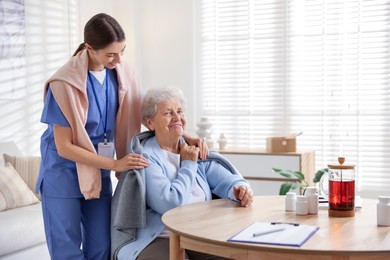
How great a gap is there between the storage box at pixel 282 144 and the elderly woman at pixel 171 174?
84.1 inches

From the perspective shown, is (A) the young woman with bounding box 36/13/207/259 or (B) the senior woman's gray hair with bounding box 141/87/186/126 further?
(B) the senior woman's gray hair with bounding box 141/87/186/126

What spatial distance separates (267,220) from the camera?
2086 millimetres

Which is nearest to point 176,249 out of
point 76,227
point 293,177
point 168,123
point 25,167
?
point 76,227

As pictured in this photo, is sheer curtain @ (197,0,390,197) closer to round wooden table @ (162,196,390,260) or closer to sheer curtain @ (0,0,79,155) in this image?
sheer curtain @ (0,0,79,155)

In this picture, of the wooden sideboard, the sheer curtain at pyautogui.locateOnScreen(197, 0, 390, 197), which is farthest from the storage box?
the sheer curtain at pyautogui.locateOnScreen(197, 0, 390, 197)

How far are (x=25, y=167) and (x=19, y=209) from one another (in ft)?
1.34

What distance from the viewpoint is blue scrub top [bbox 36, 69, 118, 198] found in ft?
7.70

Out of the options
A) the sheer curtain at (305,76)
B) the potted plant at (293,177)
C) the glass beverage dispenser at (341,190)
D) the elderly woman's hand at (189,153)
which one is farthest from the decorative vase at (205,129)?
the glass beverage dispenser at (341,190)

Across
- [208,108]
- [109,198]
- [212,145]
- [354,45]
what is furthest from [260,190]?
[109,198]

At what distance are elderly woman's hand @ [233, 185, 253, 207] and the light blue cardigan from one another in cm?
4

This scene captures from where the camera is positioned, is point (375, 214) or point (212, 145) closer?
point (375, 214)

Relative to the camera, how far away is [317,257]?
1700 millimetres

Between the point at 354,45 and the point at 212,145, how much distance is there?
1.39 metres

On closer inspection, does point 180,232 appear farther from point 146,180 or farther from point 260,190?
point 260,190
